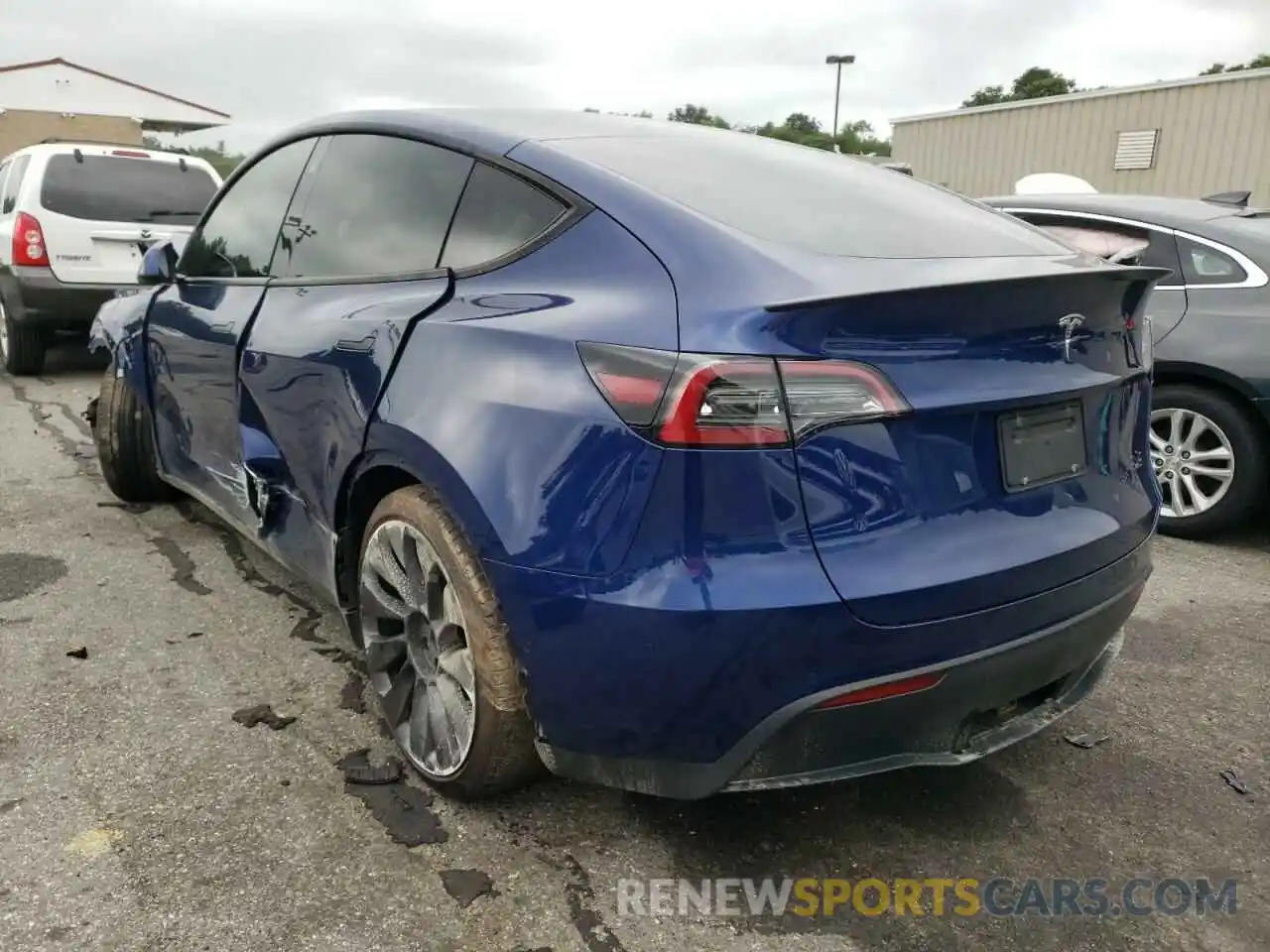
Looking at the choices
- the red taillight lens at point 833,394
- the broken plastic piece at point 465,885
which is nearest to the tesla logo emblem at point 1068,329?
the red taillight lens at point 833,394

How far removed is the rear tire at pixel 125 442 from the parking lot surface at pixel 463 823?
1227 millimetres

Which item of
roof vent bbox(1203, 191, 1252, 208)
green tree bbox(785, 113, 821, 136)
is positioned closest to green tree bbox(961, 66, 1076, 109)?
green tree bbox(785, 113, 821, 136)

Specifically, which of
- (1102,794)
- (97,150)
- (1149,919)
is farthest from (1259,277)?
(97,150)

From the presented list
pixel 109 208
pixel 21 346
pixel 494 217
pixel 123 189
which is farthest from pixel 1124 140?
pixel 494 217

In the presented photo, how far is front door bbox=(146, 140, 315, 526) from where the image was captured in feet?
10.9

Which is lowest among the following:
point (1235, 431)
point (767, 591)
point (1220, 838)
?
point (1220, 838)

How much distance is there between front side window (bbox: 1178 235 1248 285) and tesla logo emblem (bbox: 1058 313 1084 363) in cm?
297

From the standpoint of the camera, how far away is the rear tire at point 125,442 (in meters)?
4.55

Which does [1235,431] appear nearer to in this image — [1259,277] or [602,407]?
[1259,277]

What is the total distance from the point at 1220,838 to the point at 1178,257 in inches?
126

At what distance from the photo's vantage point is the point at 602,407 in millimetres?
1898

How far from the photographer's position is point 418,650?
2551 mm

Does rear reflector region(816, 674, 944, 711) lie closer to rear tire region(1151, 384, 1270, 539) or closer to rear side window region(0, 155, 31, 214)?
rear tire region(1151, 384, 1270, 539)

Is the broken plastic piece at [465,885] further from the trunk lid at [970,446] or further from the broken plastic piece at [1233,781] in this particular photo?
the broken plastic piece at [1233,781]
